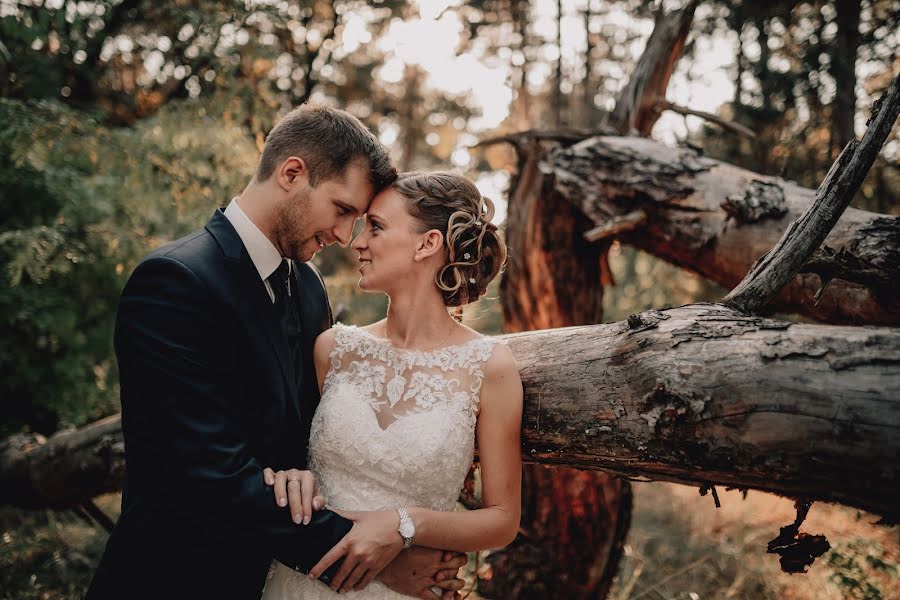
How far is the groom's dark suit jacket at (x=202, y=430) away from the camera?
6.41ft

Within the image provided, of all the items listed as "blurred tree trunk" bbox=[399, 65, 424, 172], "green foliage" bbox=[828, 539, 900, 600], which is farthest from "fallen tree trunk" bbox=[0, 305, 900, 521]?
"blurred tree trunk" bbox=[399, 65, 424, 172]

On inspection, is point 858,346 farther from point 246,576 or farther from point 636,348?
point 246,576

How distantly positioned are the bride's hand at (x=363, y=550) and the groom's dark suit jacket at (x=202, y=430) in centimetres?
4

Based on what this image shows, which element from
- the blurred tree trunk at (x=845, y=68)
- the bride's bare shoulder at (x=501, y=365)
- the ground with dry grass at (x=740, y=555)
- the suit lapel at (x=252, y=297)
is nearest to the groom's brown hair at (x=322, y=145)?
the suit lapel at (x=252, y=297)

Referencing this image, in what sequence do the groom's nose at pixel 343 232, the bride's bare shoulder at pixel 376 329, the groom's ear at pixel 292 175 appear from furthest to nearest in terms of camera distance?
1. the bride's bare shoulder at pixel 376 329
2. the groom's nose at pixel 343 232
3. the groom's ear at pixel 292 175

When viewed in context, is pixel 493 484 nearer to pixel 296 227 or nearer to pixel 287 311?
pixel 287 311

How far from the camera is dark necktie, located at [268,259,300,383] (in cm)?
244

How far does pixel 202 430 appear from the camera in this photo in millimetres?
1941

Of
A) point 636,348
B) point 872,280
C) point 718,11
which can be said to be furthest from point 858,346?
point 718,11

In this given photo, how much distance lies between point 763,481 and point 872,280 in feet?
3.95

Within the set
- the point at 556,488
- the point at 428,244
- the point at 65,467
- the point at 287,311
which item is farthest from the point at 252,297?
the point at 65,467

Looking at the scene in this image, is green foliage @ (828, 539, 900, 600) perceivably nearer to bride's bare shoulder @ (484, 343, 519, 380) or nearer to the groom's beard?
bride's bare shoulder @ (484, 343, 519, 380)

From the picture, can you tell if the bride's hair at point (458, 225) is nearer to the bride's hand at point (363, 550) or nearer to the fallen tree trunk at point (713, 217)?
the bride's hand at point (363, 550)

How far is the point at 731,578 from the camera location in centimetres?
484
